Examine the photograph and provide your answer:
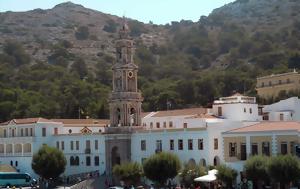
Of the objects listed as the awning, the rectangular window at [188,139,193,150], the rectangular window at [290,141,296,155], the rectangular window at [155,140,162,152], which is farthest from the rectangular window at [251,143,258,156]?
the rectangular window at [155,140,162,152]

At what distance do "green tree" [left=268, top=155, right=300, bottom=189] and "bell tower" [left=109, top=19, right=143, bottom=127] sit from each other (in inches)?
861

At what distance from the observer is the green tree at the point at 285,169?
4334cm

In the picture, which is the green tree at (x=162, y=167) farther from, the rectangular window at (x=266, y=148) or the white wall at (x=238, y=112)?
the white wall at (x=238, y=112)

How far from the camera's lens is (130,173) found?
54.5 m

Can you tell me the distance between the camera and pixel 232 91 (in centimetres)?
10456

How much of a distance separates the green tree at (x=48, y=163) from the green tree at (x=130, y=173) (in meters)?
10.2

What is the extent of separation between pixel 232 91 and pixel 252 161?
58.4 meters

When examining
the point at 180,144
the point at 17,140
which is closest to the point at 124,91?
the point at 180,144

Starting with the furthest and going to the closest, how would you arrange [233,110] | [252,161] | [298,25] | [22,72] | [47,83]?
[298,25], [22,72], [47,83], [233,110], [252,161]

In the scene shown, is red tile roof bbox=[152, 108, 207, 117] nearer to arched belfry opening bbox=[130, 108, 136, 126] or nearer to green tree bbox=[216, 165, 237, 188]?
arched belfry opening bbox=[130, 108, 136, 126]

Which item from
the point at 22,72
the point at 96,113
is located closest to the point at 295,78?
the point at 96,113

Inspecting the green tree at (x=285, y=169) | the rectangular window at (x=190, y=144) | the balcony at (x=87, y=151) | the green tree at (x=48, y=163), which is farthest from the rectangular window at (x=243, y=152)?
the balcony at (x=87, y=151)

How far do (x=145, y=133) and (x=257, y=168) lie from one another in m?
17.3

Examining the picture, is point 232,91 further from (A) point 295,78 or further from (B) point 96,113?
(B) point 96,113
